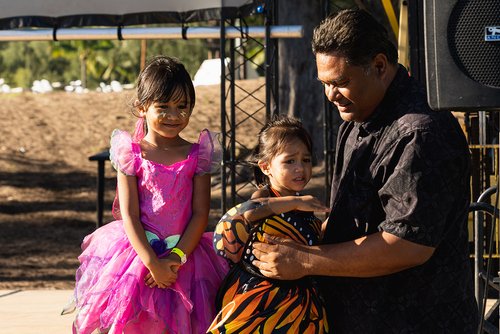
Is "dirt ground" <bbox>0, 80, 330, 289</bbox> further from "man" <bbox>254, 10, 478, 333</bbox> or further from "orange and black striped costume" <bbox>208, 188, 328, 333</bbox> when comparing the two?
"man" <bbox>254, 10, 478, 333</bbox>

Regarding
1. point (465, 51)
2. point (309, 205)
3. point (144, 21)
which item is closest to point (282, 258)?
point (309, 205)

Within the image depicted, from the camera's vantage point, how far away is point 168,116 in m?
4.09

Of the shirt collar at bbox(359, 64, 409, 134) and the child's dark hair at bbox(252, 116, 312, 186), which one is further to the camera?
the child's dark hair at bbox(252, 116, 312, 186)

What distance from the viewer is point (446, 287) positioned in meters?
3.00

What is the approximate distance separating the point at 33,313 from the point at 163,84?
13.3ft

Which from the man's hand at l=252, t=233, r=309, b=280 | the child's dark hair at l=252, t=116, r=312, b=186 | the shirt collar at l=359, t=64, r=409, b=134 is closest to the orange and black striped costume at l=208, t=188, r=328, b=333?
the man's hand at l=252, t=233, r=309, b=280

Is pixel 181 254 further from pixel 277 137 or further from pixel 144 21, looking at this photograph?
pixel 144 21

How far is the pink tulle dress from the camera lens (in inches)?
160

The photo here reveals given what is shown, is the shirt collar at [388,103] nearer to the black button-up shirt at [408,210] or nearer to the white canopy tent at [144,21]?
the black button-up shirt at [408,210]

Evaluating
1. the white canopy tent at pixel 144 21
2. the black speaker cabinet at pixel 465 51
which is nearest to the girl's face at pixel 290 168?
the black speaker cabinet at pixel 465 51

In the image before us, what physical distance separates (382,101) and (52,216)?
13077mm

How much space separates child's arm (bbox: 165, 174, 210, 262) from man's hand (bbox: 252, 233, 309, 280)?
867 mm

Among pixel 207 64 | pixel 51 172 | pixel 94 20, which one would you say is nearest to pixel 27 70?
pixel 207 64

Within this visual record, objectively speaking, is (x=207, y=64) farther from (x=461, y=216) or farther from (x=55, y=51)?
(x=461, y=216)
